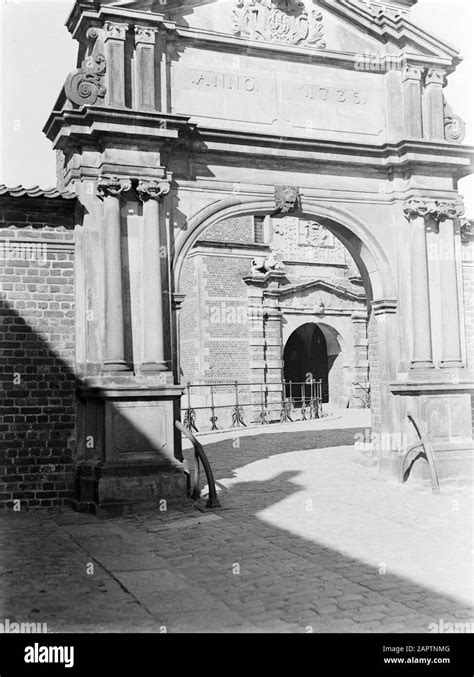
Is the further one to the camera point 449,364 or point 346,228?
point 346,228

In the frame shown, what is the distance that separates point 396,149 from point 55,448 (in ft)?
21.5

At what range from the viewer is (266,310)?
2606cm

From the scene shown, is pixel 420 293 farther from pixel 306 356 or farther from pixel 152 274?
pixel 306 356

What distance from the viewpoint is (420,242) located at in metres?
11.4

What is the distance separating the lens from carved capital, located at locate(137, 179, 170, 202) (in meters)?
9.95

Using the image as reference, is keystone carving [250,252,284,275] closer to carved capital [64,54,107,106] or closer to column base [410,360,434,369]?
column base [410,360,434,369]

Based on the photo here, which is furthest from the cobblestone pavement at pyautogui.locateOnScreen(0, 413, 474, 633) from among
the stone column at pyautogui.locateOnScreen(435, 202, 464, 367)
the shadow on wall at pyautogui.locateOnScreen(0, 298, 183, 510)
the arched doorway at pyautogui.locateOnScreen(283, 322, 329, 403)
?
the arched doorway at pyautogui.locateOnScreen(283, 322, 329, 403)

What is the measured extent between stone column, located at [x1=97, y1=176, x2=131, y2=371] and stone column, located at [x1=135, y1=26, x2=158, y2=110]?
1208 millimetres

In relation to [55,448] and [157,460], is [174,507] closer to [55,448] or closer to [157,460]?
[157,460]

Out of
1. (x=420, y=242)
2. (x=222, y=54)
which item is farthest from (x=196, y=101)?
(x=420, y=242)

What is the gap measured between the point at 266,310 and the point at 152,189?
53.3 feet

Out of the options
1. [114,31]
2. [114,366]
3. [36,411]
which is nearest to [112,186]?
[114,31]

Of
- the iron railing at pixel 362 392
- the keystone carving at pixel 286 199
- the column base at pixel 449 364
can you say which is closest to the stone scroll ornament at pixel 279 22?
the keystone carving at pixel 286 199
